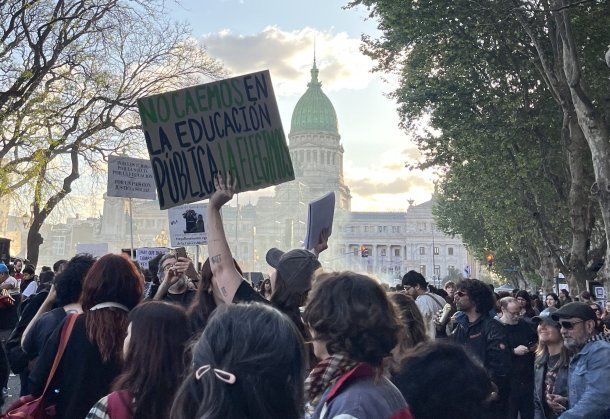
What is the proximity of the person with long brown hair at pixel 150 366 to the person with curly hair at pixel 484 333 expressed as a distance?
437cm

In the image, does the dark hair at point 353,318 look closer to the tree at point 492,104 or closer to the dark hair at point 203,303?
the dark hair at point 203,303

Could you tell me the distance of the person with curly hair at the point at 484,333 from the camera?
6.89 meters

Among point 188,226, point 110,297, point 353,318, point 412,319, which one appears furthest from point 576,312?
point 188,226

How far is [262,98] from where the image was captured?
195 inches

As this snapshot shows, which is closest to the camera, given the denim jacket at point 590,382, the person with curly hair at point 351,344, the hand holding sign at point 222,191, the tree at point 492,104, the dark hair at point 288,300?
the person with curly hair at point 351,344

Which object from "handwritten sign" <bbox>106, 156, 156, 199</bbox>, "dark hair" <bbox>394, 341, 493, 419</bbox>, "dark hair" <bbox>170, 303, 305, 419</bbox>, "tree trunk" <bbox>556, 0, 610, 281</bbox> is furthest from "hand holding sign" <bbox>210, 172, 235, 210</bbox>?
"tree trunk" <bbox>556, 0, 610, 281</bbox>

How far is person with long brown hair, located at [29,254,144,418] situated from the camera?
12.2ft

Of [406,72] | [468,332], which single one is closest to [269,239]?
[406,72]

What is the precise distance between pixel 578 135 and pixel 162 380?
59.0 ft

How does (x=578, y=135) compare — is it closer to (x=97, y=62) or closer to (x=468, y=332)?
(x=97, y=62)

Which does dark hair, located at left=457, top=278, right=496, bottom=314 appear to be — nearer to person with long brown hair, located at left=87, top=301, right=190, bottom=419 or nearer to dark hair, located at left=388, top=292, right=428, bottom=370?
dark hair, located at left=388, top=292, right=428, bottom=370

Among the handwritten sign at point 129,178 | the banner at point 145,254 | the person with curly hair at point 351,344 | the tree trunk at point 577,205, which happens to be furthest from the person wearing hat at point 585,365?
the tree trunk at point 577,205

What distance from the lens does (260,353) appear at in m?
2.18

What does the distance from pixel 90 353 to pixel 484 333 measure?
4.25m
